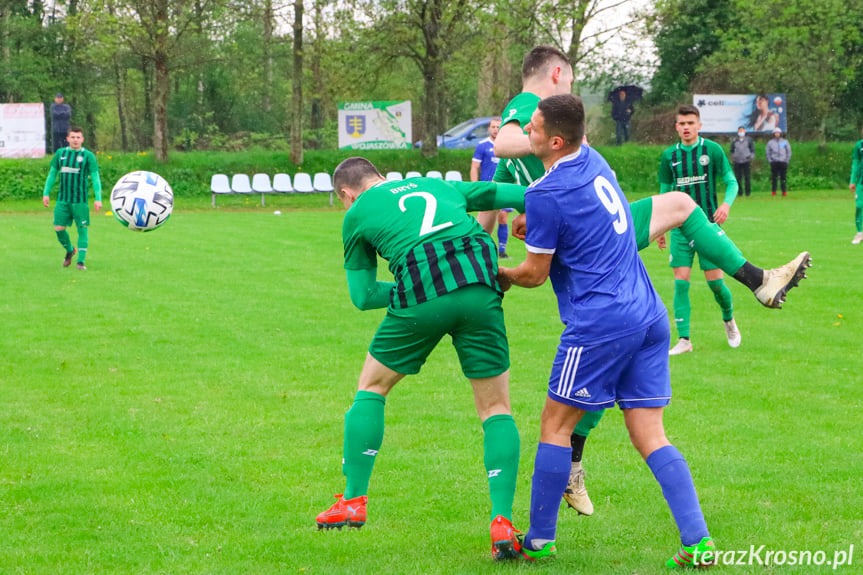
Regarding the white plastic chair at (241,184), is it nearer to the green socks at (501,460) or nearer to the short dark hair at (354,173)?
the short dark hair at (354,173)

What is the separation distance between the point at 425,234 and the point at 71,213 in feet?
41.9

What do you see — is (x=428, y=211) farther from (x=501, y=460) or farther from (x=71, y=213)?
(x=71, y=213)

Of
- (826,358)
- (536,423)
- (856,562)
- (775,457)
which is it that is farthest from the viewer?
(826,358)

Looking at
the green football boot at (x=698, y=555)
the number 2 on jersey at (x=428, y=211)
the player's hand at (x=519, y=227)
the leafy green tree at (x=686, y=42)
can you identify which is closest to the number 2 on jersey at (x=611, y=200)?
the player's hand at (x=519, y=227)

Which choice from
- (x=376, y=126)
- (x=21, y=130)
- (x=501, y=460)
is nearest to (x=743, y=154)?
(x=376, y=126)

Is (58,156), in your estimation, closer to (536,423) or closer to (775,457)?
(536,423)

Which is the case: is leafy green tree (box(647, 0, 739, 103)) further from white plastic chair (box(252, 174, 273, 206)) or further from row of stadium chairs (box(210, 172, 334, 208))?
white plastic chair (box(252, 174, 273, 206))

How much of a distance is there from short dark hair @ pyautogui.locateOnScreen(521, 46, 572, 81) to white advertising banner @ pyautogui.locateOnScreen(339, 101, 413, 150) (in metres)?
A: 30.7

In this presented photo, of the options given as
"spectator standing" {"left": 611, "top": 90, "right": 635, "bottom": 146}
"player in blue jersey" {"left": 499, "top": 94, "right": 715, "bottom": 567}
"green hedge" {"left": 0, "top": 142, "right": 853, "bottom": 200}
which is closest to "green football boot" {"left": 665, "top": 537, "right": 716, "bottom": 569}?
"player in blue jersey" {"left": 499, "top": 94, "right": 715, "bottom": 567}

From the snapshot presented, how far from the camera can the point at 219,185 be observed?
104 ft

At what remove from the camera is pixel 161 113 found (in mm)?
34312

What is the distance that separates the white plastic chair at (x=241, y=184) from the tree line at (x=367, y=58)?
3453 mm

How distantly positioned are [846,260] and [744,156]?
692 inches

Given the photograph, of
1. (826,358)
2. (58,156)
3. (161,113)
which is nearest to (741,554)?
(826,358)
